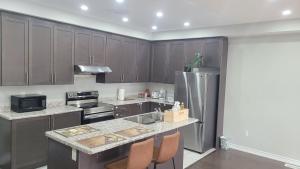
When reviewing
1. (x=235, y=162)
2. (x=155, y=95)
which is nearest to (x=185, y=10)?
(x=155, y=95)

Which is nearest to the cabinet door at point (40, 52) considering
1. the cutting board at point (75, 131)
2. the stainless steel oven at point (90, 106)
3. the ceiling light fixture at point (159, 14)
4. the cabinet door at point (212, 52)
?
the stainless steel oven at point (90, 106)

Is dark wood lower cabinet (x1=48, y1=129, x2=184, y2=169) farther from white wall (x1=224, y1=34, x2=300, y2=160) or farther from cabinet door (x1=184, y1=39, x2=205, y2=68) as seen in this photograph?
white wall (x1=224, y1=34, x2=300, y2=160)

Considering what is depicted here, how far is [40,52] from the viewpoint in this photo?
4.16m

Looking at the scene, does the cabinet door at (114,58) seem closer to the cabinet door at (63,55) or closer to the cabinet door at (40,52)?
the cabinet door at (63,55)

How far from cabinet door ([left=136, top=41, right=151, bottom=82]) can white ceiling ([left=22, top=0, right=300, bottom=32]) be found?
122 cm

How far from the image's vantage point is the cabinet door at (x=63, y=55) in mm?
4398

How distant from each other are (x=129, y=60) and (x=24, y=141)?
3.10m

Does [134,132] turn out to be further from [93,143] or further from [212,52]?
[212,52]

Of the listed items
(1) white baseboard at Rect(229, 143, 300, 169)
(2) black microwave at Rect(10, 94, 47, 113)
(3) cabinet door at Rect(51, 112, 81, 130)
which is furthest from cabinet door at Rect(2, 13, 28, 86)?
(1) white baseboard at Rect(229, 143, 300, 169)

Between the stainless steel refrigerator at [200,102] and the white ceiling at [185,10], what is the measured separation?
1.17m

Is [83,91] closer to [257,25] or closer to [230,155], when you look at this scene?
[230,155]

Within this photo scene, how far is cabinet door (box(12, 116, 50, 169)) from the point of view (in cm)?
358

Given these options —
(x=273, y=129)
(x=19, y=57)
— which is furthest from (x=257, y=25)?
(x=19, y=57)

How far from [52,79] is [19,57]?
693 millimetres
